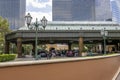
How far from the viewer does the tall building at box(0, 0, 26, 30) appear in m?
132

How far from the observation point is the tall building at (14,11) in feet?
435

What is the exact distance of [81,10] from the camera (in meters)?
158

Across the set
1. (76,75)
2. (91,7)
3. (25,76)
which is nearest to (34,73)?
(25,76)

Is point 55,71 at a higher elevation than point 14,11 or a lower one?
lower

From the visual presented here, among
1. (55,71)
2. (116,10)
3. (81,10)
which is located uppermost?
(81,10)

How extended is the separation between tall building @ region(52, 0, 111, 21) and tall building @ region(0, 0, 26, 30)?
15.8m

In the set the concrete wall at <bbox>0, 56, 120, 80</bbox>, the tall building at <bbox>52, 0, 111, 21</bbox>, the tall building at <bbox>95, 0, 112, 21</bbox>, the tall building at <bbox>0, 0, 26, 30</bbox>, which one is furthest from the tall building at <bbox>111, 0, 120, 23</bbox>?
the concrete wall at <bbox>0, 56, 120, 80</bbox>

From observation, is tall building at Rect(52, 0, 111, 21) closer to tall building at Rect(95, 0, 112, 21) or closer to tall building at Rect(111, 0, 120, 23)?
tall building at Rect(95, 0, 112, 21)

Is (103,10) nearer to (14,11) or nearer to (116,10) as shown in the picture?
(116,10)

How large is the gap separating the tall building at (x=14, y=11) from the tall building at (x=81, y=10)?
51.8ft

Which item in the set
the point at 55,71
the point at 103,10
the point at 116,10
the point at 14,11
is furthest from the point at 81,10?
the point at 55,71

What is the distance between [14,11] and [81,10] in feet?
124

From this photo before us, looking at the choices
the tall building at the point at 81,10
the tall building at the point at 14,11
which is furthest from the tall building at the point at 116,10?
the tall building at the point at 14,11

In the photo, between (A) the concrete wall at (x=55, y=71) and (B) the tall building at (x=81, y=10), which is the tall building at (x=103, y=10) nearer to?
(B) the tall building at (x=81, y=10)
